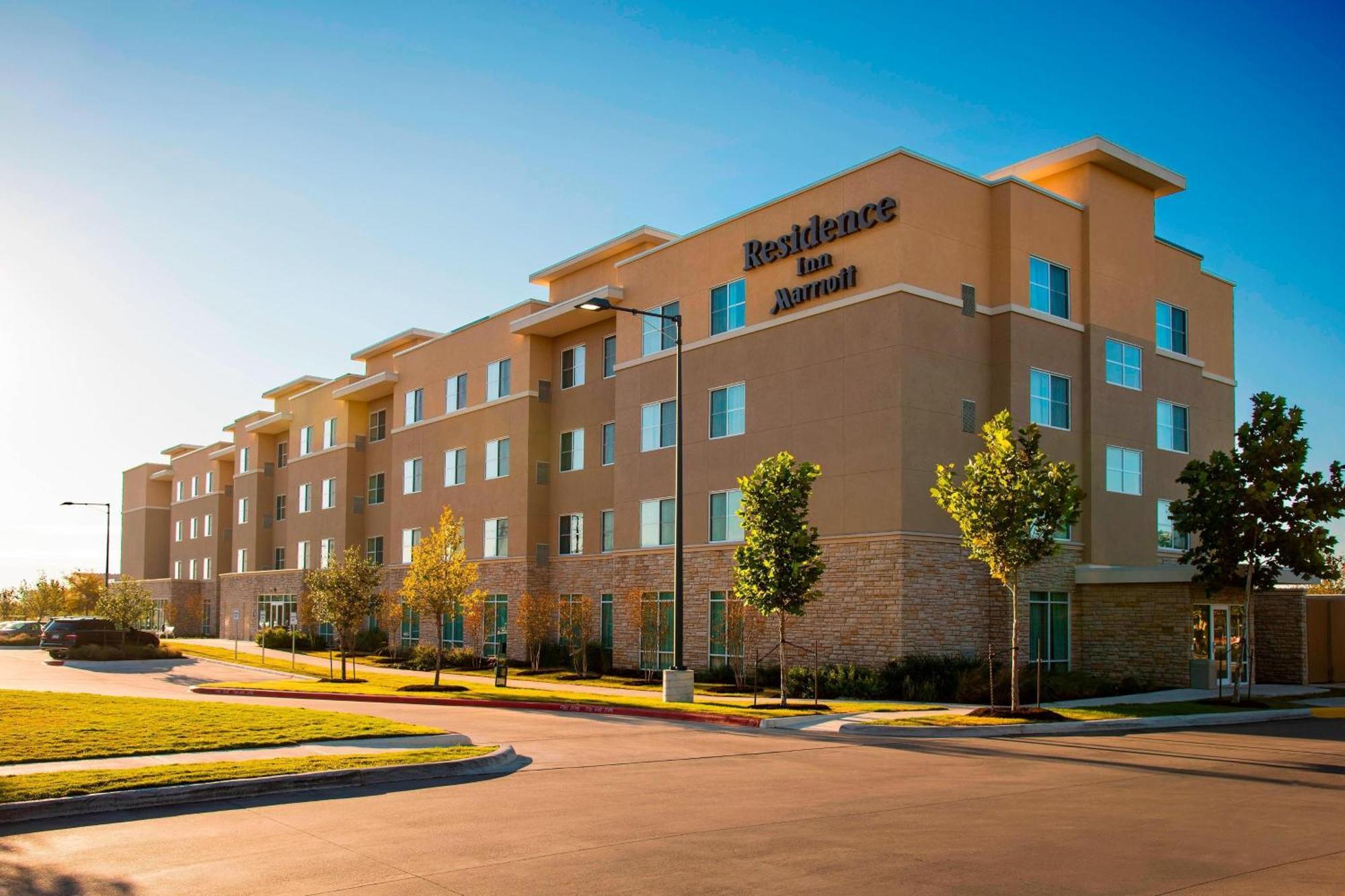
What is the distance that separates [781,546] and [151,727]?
13842 mm

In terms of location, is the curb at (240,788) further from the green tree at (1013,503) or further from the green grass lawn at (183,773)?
the green tree at (1013,503)

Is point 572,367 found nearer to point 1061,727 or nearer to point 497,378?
point 497,378

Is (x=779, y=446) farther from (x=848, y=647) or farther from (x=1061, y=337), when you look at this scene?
(x=1061, y=337)

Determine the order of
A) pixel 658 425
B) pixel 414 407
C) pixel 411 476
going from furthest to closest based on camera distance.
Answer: pixel 414 407
pixel 411 476
pixel 658 425

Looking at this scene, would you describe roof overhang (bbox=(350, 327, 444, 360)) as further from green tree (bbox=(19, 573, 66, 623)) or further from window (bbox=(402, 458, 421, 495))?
green tree (bbox=(19, 573, 66, 623))

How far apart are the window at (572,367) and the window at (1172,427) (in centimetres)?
2023

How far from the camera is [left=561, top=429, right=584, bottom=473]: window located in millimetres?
44469

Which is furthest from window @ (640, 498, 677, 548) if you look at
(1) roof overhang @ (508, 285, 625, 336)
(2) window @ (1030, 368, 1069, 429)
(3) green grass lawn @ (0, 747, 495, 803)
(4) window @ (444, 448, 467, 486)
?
(3) green grass lawn @ (0, 747, 495, 803)

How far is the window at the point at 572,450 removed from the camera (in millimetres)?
44469

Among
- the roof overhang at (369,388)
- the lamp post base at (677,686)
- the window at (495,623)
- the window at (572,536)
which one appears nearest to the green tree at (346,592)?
the window at (572,536)

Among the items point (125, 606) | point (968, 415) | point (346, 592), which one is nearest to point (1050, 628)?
point (968, 415)

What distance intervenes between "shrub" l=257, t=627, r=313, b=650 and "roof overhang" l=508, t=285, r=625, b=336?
2095 cm

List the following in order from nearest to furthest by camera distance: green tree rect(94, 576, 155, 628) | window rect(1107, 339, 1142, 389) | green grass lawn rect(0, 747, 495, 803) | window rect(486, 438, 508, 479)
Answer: green grass lawn rect(0, 747, 495, 803) < window rect(1107, 339, 1142, 389) < window rect(486, 438, 508, 479) < green tree rect(94, 576, 155, 628)

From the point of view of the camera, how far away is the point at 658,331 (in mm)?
39281
